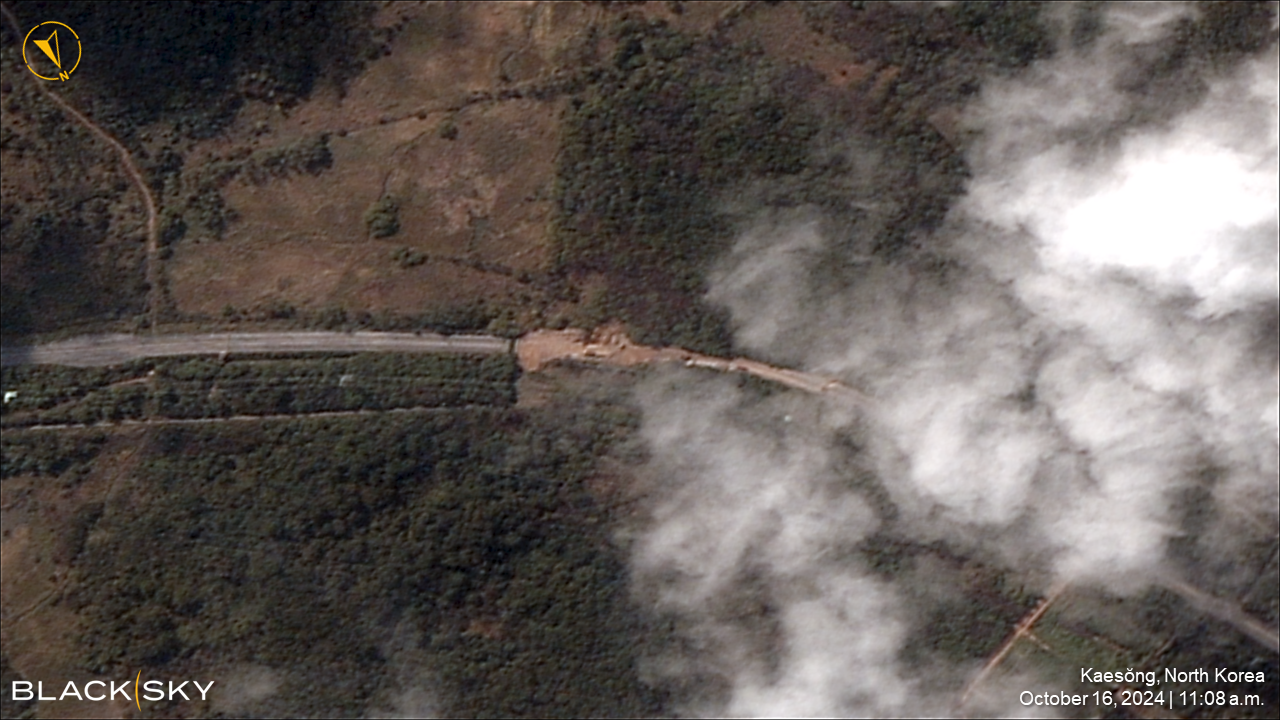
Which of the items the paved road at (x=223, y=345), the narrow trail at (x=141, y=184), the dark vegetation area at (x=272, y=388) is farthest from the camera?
the narrow trail at (x=141, y=184)

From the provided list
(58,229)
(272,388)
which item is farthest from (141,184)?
(272,388)

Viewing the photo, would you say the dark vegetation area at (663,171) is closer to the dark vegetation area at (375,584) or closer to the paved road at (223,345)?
the paved road at (223,345)

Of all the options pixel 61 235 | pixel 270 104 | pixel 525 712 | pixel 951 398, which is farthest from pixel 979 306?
pixel 61 235

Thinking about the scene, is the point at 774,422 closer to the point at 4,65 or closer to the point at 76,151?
the point at 76,151

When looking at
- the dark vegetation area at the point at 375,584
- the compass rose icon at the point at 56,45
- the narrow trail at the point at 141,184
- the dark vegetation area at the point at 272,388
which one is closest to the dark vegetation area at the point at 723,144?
the dark vegetation area at the point at 272,388

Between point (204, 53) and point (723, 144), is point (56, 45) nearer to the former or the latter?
point (204, 53)

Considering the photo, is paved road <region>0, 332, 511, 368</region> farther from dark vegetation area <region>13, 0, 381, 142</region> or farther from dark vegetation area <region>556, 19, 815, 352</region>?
dark vegetation area <region>13, 0, 381, 142</region>
